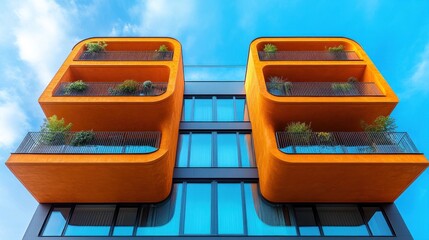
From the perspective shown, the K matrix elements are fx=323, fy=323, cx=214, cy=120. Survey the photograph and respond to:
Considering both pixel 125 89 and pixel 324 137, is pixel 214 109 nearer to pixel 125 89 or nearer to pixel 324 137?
pixel 125 89

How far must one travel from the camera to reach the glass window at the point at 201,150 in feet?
50.8

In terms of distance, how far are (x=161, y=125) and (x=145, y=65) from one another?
392cm

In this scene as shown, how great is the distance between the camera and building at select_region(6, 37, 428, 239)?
12172mm

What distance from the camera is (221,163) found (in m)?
15.5

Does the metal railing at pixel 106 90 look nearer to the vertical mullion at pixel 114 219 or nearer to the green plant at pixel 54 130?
the green plant at pixel 54 130

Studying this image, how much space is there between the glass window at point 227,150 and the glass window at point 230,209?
127 cm

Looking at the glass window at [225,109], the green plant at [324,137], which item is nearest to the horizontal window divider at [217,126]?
the glass window at [225,109]

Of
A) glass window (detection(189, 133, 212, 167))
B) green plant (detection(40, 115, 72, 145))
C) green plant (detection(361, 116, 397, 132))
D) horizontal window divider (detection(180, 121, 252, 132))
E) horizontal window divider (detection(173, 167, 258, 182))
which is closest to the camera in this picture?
green plant (detection(40, 115, 72, 145))

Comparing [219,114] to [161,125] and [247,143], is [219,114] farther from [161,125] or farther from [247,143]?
[161,125]

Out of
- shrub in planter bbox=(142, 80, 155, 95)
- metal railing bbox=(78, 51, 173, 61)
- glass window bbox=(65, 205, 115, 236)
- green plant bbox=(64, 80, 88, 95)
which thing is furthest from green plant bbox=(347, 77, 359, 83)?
green plant bbox=(64, 80, 88, 95)

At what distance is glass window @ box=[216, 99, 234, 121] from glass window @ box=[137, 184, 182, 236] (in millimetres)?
5856

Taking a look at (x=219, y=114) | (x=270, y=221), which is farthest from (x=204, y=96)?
(x=270, y=221)

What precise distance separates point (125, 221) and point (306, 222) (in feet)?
23.7

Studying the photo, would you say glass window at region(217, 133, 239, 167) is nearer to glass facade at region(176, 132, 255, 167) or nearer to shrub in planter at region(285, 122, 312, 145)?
glass facade at region(176, 132, 255, 167)
